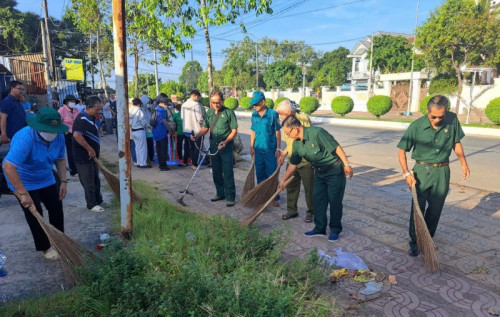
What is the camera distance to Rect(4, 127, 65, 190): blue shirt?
2.94m

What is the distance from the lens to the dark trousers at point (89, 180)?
15.8 feet

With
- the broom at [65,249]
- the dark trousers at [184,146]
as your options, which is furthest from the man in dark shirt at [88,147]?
the dark trousers at [184,146]

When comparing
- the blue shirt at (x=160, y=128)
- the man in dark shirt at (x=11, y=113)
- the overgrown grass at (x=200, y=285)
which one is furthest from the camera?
the blue shirt at (x=160, y=128)

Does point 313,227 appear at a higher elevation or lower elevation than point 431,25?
lower

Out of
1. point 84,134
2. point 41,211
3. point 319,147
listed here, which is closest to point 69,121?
point 84,134

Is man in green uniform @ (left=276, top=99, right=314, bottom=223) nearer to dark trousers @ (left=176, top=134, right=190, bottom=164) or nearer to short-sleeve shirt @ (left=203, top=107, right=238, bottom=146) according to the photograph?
short-sleeve shirt @ (left=203, top=107, right=238, bottom=146)

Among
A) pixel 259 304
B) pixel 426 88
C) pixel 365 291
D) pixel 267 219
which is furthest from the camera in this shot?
pixel 426 88

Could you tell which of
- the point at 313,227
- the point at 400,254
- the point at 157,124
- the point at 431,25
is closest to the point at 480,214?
the point at 400,254

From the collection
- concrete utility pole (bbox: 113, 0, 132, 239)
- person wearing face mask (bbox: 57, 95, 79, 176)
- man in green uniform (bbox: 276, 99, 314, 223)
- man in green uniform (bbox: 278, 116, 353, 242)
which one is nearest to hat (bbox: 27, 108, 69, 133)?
concrete utility pole (bbox: 113, 0, 132, 239)

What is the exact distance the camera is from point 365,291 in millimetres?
2895

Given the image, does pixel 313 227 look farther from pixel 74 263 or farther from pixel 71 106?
pixel 71 106

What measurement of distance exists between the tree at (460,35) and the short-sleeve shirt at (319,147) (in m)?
19.6

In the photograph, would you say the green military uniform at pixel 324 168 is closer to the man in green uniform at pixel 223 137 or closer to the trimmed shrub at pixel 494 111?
the man in green uniform at pixel 223 137

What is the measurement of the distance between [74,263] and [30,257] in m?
0.88
